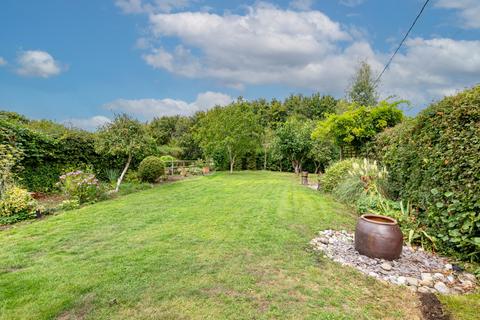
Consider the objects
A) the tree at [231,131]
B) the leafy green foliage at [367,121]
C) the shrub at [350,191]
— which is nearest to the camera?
the shrub at [350,191]

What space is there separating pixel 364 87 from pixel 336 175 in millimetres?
16623

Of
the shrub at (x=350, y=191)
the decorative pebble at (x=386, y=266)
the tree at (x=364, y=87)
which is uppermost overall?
the tree at (x=364, y=87)

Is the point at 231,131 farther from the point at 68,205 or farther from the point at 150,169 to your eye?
the point at 68,205

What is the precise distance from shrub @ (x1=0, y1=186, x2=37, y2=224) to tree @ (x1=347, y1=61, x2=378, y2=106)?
2298 cm

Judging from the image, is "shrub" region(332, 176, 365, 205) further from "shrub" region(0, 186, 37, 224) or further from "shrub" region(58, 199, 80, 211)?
"shrub" region(0, 186, 37, 224)

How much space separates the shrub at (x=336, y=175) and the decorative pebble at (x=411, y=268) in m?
4.92

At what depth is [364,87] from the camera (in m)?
22.9

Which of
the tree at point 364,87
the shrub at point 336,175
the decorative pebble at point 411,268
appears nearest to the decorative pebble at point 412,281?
the decorative pebble at point 411,268

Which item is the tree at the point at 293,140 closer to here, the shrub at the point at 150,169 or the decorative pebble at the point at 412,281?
the shrub at the point at 150,169

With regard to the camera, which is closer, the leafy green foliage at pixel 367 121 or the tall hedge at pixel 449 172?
the tall hedge at pixel 449 172

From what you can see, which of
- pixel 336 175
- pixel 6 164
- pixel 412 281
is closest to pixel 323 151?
pixel 336 175

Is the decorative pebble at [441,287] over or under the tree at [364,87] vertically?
under

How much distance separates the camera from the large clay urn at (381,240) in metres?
3.78

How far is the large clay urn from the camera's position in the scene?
3.78 meters
